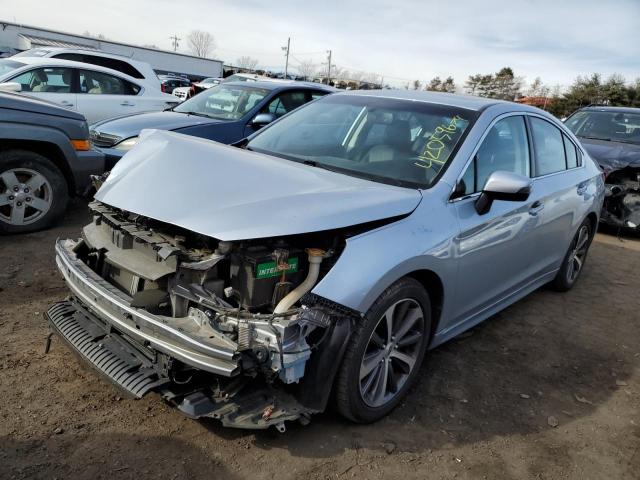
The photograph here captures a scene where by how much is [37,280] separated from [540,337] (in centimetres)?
409

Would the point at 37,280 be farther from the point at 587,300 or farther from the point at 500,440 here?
the point at 587,300

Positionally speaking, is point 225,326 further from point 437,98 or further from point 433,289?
point 437,98

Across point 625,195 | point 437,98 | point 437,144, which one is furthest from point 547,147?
point 625,195

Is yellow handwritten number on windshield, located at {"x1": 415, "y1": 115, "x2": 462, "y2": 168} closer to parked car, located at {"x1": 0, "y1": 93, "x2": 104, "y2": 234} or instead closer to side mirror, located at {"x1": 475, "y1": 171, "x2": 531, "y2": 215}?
side mirror, located at {"x1": 475, "y1": 171, "x2": 531, "y2": 215}

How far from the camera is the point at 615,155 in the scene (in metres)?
7.88

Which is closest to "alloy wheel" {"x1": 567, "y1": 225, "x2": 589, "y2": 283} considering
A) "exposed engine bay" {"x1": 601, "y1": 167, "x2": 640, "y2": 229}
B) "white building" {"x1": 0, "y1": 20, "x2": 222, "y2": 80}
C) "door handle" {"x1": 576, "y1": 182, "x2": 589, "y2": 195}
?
"door handle" {"x1": 576, "y1": 182, "x2": 589, "y2": 195}

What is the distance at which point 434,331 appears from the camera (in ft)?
10.7

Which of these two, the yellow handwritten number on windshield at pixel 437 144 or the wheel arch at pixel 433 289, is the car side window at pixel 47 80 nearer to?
the yellow handwritten number on windshield at pixel 437 144

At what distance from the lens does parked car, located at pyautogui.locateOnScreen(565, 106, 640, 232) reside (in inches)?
308

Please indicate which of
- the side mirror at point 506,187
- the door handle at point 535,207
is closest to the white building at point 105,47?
the door handle at point 535,207

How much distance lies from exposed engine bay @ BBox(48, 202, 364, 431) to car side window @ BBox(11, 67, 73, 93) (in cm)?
677

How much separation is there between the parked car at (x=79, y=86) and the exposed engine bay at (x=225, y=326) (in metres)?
6.48

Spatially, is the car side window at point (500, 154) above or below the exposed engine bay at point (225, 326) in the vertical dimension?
above

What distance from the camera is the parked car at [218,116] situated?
686cm
